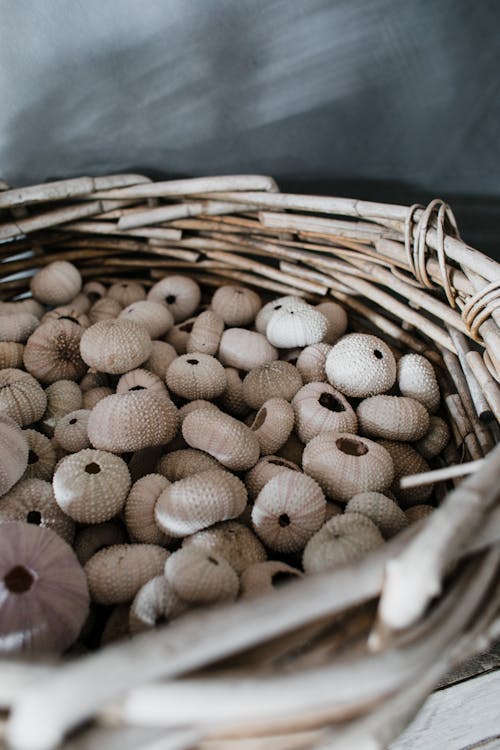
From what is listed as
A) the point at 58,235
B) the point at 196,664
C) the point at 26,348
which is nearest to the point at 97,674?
the point at 196,664

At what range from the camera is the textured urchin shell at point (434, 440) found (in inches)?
33.4

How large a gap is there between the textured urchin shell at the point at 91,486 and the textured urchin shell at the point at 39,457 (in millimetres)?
88

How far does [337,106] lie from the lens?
112cm

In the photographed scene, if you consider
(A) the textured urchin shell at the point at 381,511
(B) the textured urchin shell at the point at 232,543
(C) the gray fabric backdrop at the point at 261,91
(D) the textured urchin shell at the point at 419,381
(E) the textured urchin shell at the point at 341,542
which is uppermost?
(C) the gray fabric backdrop at the point at 261,91

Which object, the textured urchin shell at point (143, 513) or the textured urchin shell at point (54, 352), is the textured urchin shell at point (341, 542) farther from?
the textured urchin shell at point (54, 352)

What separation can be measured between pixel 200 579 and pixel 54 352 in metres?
0.52

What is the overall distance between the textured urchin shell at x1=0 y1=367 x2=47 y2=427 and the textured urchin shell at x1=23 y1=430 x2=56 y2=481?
0.04m

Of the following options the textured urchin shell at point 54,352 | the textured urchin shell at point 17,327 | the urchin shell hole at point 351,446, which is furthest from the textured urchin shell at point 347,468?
the textured urchin shell at point 17,327

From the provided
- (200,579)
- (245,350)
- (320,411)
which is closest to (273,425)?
(320,411)

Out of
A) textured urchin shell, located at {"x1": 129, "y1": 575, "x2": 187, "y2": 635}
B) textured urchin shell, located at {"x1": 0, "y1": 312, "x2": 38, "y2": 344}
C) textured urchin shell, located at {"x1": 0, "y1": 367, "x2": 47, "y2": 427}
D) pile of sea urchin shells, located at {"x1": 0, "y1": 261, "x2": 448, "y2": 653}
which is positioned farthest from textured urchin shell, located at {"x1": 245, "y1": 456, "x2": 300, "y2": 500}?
textured urchin shell, located at {"x1": 0, "y1": 312, "x2": 38, "y2": 344}

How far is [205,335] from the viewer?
99cm

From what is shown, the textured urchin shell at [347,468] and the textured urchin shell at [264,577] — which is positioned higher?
the textured urchin shell at [347,468]

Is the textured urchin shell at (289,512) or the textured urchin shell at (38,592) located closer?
the textured urchin shell at (38,592)

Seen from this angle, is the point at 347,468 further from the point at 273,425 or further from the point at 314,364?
the point at 314,364
